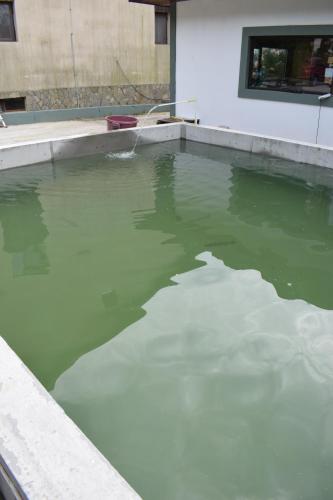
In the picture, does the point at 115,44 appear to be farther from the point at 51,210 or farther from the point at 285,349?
the point at 285,349

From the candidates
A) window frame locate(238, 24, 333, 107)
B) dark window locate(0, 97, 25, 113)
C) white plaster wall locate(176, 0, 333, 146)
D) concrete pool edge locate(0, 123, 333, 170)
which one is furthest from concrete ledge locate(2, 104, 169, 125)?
window frame locate(238, 24, 333, 107)

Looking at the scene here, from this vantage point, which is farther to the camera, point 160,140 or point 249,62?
point 160,140

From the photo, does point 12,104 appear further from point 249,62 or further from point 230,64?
point 249,62

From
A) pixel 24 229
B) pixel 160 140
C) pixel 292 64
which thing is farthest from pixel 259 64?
pixel 24 229

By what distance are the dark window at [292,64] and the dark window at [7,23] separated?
6279mm

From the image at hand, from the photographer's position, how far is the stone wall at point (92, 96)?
12195 millimetres

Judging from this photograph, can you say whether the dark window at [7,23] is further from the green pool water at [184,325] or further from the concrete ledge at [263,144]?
the green pool water at [184,325]

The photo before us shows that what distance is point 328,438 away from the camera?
2746mm

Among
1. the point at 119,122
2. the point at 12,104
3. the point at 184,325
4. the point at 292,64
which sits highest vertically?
the point at 292,64

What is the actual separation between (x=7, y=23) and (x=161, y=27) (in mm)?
5187

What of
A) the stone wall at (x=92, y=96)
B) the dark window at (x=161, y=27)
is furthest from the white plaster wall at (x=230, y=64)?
the dark window at (x=161, y=27)

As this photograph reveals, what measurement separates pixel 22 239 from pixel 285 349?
345 cm

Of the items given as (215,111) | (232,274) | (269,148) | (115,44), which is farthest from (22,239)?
(115,44)

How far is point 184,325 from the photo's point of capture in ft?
12.3
